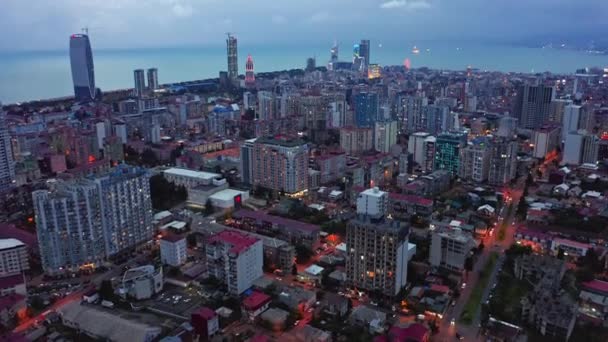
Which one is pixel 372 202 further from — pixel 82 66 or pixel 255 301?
pixel 82 66

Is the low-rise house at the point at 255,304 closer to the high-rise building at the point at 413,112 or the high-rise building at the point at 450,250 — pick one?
the high-rise building at the point at 450,250

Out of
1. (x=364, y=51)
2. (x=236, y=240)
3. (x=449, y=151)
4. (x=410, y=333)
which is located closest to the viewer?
(x=410, y=333)

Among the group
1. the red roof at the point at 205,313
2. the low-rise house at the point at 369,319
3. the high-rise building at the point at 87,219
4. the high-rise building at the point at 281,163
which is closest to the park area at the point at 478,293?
the low-rise house at the point at 369,319

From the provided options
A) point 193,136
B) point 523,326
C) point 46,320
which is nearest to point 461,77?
point 193,136

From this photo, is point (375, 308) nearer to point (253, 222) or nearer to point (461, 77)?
point (253, 222)

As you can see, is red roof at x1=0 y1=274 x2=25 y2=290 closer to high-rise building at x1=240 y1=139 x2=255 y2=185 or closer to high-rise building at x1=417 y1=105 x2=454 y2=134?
high-rise building at x1=240 y1=139 x2=255 y2=185

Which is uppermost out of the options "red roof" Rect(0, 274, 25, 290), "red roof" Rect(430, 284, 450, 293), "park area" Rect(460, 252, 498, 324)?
"red roof" Rect(0, 274, 25, 290)

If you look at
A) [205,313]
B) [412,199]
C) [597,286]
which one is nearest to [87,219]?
[205,313]

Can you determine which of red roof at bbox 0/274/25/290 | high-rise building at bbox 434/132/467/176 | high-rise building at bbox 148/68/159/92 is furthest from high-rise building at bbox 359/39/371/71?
red roof at bbox 0/274/25/290
